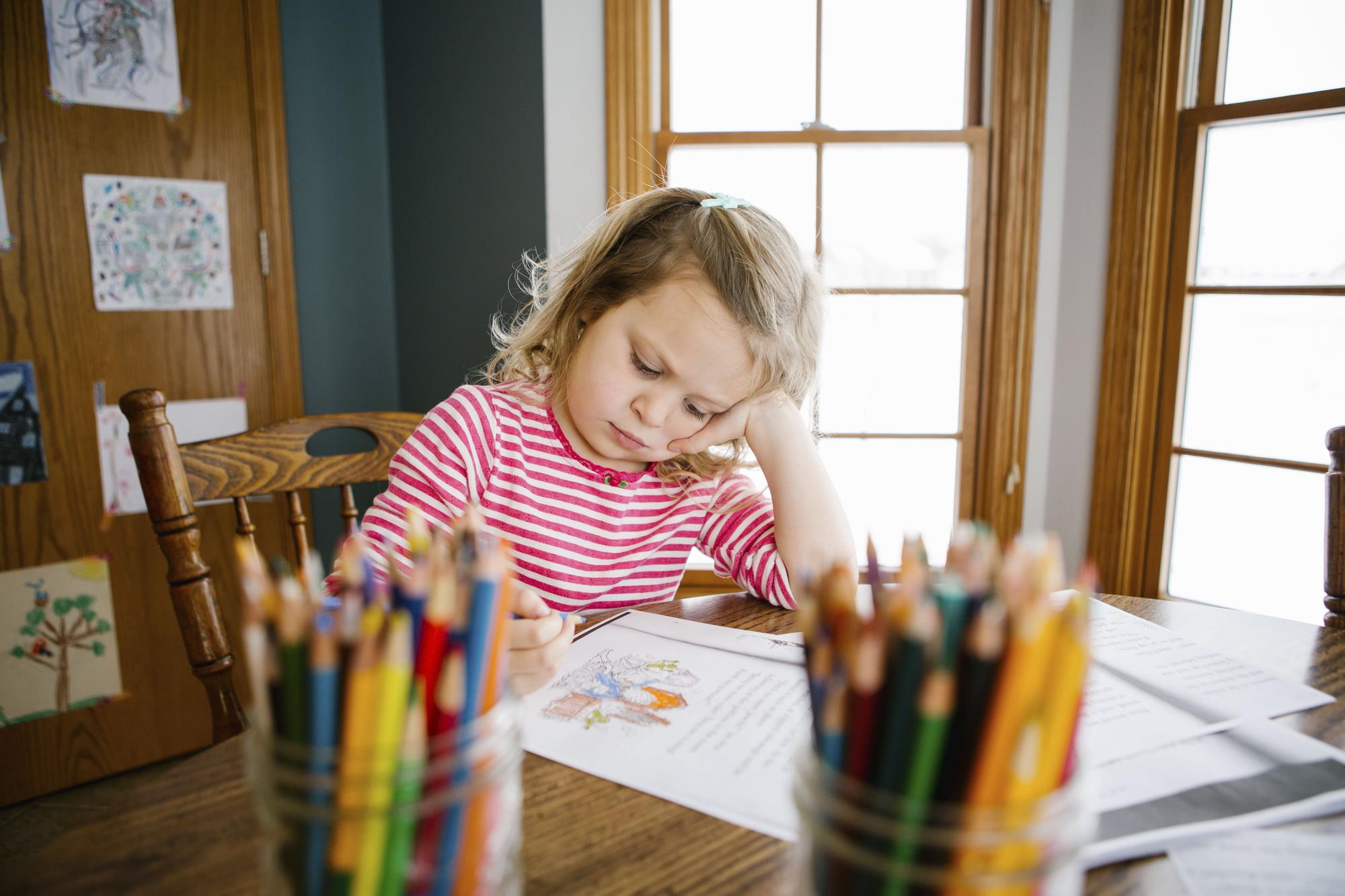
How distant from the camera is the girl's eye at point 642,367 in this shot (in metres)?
0.88

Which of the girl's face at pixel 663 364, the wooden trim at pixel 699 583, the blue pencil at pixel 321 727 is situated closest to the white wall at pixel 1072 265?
the wooden trim at pixel 699 583

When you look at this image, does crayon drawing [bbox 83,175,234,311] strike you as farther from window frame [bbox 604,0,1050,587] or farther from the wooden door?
window frame [bbox 604,0,1050,587]

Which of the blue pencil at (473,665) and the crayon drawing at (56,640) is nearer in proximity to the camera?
the blue pencil at (473,665)

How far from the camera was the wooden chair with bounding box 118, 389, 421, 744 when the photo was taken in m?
0.75

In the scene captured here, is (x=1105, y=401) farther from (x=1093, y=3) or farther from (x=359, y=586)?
(x=359, y=586)

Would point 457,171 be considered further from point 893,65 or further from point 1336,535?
point 1336,535

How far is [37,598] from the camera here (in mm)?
1608

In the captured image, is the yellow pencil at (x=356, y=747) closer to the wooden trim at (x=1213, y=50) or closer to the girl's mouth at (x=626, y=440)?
the girl's mouth at (x=626, y=440)

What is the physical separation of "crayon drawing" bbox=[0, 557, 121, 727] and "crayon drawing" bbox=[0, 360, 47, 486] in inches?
7.5

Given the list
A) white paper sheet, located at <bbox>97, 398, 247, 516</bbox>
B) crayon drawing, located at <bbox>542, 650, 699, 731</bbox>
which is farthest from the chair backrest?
white paper sheet, located at <bbox>97, 398, 247, 516</bbox>

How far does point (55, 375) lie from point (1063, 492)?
213cm

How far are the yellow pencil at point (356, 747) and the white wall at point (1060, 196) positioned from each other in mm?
1684

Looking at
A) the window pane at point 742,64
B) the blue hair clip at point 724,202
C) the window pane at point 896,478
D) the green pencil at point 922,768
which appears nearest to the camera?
the green pencil at point 922,768

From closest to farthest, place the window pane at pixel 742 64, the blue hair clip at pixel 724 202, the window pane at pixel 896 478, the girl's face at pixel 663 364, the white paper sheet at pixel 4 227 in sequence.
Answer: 1. the girl's face at pixel 663 364
2. the blue hair clip at pixel 724 202
3. the white paper sheet at pixel 4 227
4. the window pane at pixel 742 64
5. the window pane at pixel 896 478
